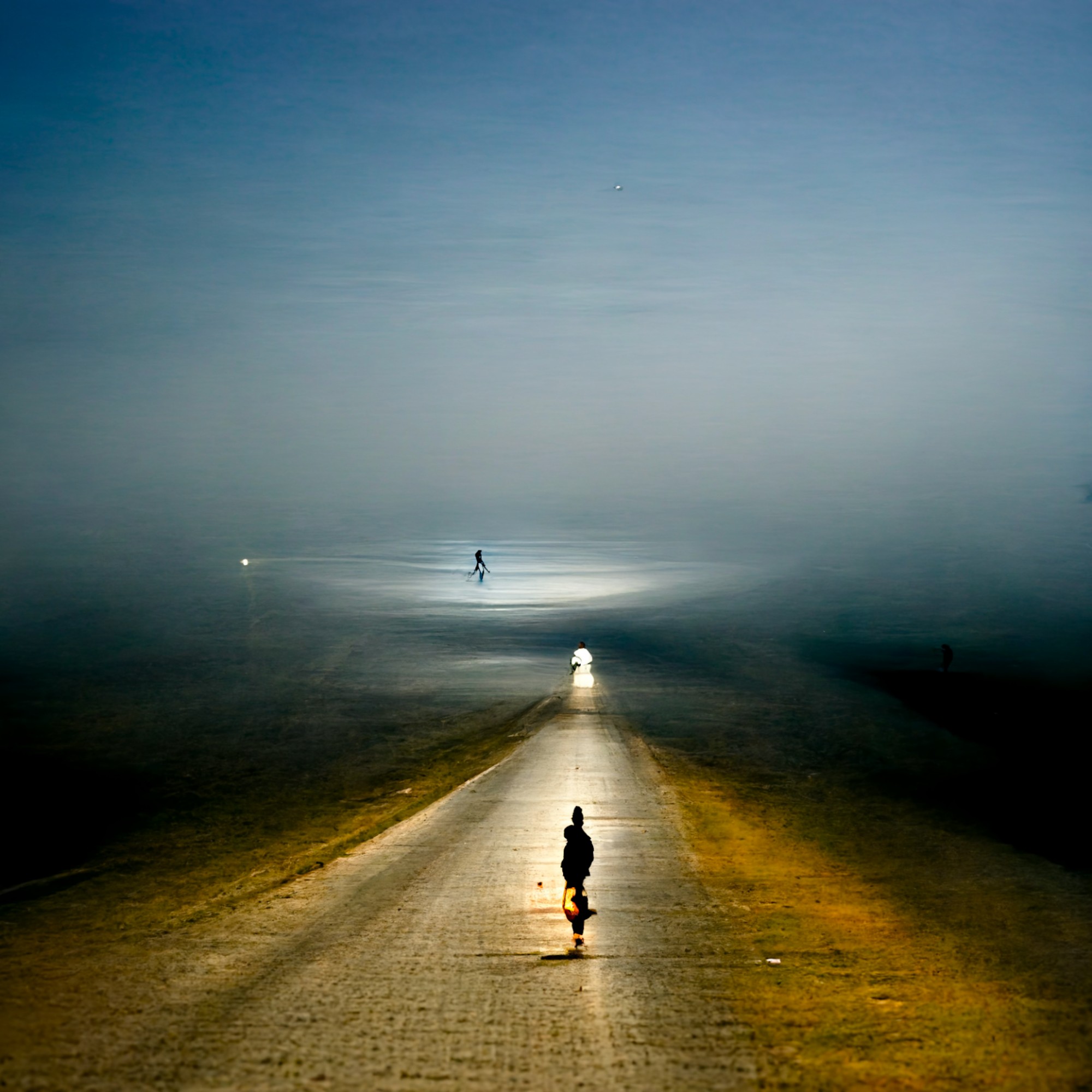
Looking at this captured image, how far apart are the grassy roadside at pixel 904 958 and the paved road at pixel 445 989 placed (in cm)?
70

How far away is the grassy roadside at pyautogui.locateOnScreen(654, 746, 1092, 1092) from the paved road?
70cm

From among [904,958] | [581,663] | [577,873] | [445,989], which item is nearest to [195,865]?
[577,873]

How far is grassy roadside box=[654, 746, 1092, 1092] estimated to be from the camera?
975 cm

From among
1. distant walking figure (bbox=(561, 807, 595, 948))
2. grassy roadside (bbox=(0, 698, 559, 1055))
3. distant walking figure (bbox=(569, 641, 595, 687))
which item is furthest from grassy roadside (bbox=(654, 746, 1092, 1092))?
distant walking figure (bbox=(569, 641, 595, 687))

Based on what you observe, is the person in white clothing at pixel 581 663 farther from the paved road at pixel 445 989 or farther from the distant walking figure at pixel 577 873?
the distant walking figure at pixel 577 873

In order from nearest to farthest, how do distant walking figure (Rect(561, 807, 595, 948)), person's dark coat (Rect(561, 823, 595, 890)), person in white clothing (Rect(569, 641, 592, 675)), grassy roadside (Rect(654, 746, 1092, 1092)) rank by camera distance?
grassy roadside (Rect(654, 746, 1092, 1092)) → distant walking figure (Rect(561, 807, 595, 948)) → person's dark coat (Rect(561, 823, 595, 890)) → person in white clothing (Rect(569, 641, 592, 675))

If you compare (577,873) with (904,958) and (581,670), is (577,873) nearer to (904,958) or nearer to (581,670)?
(904,958)

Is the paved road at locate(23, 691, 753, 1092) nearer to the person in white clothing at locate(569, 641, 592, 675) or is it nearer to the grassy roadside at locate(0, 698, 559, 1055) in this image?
the grassy roadside at locate(0, 698, 559, 1055)

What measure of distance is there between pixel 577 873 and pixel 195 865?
47.1ft

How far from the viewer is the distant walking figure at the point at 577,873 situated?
A: 42.8ft

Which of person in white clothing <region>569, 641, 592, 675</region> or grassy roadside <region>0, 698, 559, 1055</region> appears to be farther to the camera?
person in white clothing <region>569, 641, 592, 675</region>

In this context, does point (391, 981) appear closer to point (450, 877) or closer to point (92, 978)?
point (92, 978)

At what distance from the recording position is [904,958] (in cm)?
1319

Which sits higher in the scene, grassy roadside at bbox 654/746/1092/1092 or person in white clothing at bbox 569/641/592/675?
person in white clothing at bbox 569/641/592/675
